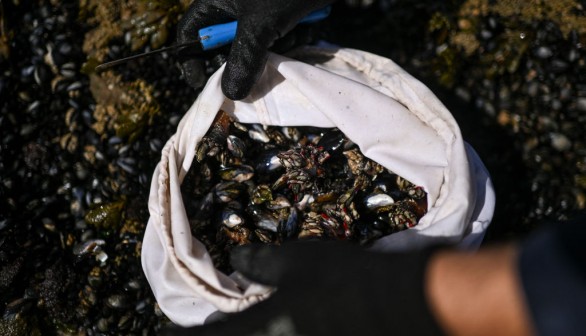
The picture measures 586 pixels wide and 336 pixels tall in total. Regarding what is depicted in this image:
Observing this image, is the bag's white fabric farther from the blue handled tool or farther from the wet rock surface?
the wet rock surface

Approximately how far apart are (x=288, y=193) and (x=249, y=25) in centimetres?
73

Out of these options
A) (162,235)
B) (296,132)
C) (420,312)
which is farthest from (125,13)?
(420,312)

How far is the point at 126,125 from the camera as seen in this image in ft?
7.74

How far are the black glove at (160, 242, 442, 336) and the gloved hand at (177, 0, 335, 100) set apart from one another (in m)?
0.74

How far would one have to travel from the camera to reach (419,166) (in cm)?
205

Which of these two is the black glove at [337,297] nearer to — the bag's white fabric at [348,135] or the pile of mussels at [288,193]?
the bag's white fabric at [348,135]

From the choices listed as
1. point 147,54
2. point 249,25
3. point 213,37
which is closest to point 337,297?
point 249,25

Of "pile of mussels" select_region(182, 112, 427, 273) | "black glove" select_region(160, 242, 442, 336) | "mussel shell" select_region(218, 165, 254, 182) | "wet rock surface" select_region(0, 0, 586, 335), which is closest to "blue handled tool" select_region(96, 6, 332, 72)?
"wet rock surface" select_region(0, 0, 586, 335)

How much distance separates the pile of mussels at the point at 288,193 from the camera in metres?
2.04

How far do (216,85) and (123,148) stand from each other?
0.61m

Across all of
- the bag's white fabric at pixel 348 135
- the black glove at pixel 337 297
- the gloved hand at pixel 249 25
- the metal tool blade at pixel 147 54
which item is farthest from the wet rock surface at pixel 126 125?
the black glove at pixel 337 297

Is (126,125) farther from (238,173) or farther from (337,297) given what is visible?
(337,297)

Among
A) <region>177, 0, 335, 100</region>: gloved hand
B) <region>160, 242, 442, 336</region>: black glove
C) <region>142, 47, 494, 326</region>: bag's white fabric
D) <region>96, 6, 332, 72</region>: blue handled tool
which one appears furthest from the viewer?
<region>96, 6, 332, 72</region>: blue handled tool

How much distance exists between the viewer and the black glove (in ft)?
4.36
